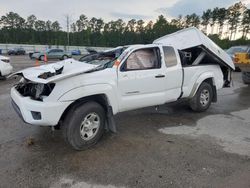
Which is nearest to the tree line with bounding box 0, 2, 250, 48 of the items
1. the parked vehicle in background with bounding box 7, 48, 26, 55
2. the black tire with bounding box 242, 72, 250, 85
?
the parked vehicle in background with bounding box 7, 48, 26, 55

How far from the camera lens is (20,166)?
12.0ft

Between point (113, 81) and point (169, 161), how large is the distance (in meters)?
1.70

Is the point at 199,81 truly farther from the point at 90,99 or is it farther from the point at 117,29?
the point at 117,29

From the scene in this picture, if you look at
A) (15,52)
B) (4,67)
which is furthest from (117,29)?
(4,67)

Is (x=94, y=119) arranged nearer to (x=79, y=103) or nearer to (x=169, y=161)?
(x=79, y=103)

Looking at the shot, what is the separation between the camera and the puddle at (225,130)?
4.48m

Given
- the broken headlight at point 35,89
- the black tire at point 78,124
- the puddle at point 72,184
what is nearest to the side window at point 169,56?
the black tire at point 78,124

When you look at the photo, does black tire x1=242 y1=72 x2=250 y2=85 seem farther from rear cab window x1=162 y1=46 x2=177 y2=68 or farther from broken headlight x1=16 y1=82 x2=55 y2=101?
broken headlight x1=16 y1=82 x2=55 y2=101

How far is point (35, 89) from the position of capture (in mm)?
4262

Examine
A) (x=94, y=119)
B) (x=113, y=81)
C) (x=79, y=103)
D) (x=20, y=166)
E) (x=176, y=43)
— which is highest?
(x=176, y=43)

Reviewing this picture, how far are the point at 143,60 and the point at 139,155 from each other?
79.8 inches

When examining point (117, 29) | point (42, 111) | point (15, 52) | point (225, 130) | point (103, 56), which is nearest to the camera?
point (42, 111)

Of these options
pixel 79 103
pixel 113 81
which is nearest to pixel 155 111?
pixel 113 81

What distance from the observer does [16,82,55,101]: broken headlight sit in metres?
3.96
